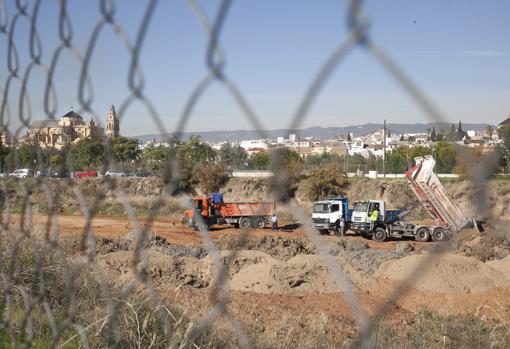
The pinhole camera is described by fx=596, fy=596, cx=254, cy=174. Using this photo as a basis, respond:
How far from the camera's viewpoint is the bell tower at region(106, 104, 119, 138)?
1.76m

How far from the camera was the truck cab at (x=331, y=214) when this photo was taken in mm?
24438

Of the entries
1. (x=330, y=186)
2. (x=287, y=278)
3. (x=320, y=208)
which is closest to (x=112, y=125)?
(x=287, y=278)

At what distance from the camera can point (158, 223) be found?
30203mm

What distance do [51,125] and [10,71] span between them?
32 centimetres

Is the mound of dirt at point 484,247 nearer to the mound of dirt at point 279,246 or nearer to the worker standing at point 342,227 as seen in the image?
the mound of dirt at point 279,246

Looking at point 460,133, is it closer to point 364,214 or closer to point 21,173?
point 21,173

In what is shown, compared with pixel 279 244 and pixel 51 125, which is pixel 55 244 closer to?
pixel 51 125

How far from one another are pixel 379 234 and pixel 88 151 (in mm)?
22405

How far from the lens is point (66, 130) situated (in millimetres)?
2266

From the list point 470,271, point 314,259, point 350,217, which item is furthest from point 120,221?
point 470,271

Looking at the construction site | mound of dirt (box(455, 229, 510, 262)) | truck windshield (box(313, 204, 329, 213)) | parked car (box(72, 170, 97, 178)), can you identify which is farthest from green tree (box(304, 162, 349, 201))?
parked car (box(72, 170, 97, 178))

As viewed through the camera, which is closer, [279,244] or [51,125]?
[51,125]

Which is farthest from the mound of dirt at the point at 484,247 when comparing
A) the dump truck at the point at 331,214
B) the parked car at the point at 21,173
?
the parked car at the point at 21,173

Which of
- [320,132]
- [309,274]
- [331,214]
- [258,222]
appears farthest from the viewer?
[331,214]
